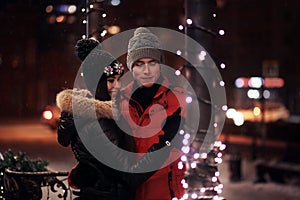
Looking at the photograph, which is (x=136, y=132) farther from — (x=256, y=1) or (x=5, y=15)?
(x=256, y=1)

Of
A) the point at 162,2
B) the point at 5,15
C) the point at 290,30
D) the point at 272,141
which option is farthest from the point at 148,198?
the point at 290,30

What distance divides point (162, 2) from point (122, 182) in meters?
18.2

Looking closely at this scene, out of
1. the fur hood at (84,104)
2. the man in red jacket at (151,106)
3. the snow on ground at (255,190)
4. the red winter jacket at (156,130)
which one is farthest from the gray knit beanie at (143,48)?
the snow on ground at (255,190)

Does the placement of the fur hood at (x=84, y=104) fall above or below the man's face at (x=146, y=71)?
below

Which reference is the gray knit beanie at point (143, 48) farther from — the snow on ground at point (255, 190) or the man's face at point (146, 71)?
the snow on ground at point (255, 190)

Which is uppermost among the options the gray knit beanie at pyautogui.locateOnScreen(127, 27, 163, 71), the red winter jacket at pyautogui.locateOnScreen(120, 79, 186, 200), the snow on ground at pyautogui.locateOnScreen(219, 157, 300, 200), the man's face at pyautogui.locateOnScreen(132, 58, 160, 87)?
the gray knit beanie at pyautogui.locateOnScreen(127, 27, 163, 71)

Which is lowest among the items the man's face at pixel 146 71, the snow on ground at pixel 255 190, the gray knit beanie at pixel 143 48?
the snow on ground at pixel 255 190

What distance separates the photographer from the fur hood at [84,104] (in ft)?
13.6

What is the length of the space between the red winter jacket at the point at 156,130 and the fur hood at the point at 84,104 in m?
0.12

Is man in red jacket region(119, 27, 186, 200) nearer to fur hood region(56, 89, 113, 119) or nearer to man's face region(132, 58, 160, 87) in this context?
man's face region(132, 58, 160, 87)

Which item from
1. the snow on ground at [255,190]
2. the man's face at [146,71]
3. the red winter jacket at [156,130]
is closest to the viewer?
the red winter jacket at [156,130]

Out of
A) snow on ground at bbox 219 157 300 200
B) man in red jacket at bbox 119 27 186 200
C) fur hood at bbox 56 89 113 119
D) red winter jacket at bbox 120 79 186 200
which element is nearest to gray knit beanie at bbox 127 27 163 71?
man in red jacket at bbox 119 27 186 200

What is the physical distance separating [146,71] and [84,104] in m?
0.51

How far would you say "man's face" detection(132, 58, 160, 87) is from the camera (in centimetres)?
425
